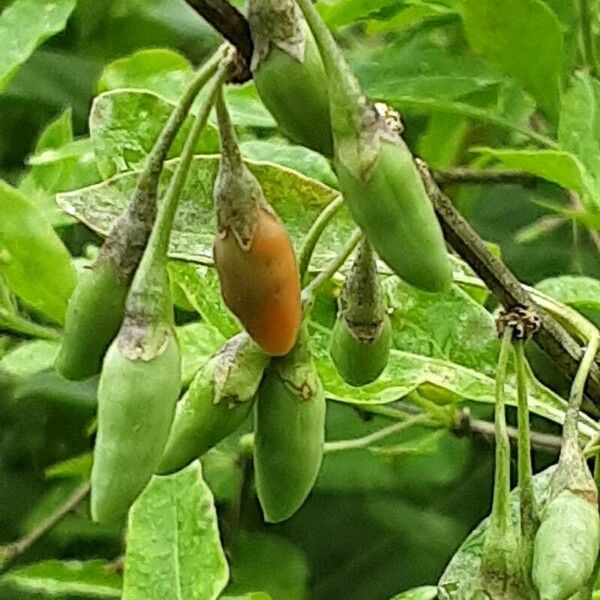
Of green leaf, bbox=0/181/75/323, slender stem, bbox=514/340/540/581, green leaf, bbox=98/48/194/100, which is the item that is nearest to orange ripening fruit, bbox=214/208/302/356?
slender stem, bbox=514/340/540/581

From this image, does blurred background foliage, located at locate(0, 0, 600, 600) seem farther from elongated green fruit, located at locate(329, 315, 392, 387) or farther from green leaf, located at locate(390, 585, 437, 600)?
elongated green fruit, located at locate(329, 315, 392, 387)

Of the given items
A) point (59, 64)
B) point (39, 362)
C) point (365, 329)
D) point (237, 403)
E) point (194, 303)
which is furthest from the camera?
point (59, 64)

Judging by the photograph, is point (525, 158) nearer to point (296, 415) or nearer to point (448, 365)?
point (448, 365)

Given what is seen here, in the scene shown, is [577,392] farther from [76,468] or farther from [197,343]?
[76,468]

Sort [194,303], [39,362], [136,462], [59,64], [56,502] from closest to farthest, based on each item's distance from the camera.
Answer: [136,462] < [194,303] < [39,362] < [56,502] < [59,64]

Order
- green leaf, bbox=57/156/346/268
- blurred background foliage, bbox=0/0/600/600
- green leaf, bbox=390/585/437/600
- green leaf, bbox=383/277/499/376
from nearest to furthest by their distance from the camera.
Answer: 1. green leaf, bbox=57/156/346/268
2. green leaf, bbox=390/585/437/600
3. green leaf, bbox=383/277/499/376
4. blurred background foliage, bbox=0/0/600/600

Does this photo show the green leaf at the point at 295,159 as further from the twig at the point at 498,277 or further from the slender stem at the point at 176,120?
the slender stem at the point at 176,120

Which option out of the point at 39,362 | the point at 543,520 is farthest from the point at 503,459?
the point at 39,362
